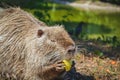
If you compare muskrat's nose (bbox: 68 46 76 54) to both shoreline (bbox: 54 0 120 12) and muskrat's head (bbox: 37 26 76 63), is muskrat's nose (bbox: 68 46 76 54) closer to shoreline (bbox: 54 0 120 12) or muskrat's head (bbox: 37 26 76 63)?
muskrat's head (bbox: 37 26 76 63)

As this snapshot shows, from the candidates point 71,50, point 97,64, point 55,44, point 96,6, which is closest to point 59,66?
point 55,44

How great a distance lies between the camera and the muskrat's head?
580 cm

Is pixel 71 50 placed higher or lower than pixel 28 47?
higher

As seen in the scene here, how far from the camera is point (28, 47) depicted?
6566mm

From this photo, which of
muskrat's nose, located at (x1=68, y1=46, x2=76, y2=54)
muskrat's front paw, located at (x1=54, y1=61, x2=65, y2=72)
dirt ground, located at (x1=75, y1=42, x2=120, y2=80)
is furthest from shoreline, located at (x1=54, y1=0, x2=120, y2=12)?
muskrat's nose, located at (x1=68, y1=46, x2=76, y2=54)

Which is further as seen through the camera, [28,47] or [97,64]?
[97,64]

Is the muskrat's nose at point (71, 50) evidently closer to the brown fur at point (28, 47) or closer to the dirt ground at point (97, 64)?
the brown fur at point (28, 47)

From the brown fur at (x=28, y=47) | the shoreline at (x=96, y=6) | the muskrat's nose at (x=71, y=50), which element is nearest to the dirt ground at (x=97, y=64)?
the brown fur at (x=28, y=47)

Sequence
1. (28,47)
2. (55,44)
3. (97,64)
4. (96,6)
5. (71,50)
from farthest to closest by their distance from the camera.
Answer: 1. (96,6)
2. (97,64)
3. (28,47)
4. (55,44)
5. (71,50)

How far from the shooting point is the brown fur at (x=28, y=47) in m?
6.06

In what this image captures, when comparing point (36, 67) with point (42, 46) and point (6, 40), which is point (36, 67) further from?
point (6, 40)

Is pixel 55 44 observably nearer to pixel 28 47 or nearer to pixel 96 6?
pixel 28 47

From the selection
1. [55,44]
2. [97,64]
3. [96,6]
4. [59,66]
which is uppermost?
[55,44]

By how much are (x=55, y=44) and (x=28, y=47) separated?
709 millimetres
